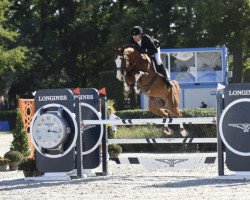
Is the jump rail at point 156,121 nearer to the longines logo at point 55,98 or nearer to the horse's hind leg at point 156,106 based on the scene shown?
the longines logo at point 55,98

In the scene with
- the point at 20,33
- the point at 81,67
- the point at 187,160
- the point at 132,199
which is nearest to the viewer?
the point at 132,199

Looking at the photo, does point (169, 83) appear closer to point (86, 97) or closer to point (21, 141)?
point (86, 97)

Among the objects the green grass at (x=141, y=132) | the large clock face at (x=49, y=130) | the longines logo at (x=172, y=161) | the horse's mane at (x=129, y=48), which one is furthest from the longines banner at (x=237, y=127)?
the green grass at (x=141, y=132)

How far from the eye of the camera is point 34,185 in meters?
11.1

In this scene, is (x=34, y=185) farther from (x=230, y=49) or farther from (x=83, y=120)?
(x=230, y=49)

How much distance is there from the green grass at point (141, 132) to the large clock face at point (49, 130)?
321 inches

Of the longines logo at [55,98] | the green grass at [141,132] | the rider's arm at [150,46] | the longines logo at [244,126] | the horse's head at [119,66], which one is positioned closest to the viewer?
the longines logo at [244,126]

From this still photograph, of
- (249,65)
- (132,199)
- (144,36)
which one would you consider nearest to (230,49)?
(249,65)

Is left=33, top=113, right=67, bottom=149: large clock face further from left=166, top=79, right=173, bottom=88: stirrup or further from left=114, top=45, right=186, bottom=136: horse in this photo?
left=166, top=79, right=173, bottom=88: stirrup

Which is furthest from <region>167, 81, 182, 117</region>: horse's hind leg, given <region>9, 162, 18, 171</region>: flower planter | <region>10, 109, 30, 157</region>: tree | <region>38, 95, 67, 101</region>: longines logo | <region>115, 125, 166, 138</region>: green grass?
<region>115, 125, 166, 138</region>: green grass

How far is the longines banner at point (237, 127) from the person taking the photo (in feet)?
35.7

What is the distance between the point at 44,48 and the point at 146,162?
4094cm

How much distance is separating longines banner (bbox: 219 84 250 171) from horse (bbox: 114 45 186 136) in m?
1.58

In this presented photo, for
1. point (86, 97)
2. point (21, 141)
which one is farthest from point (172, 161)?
point (21, 141)
